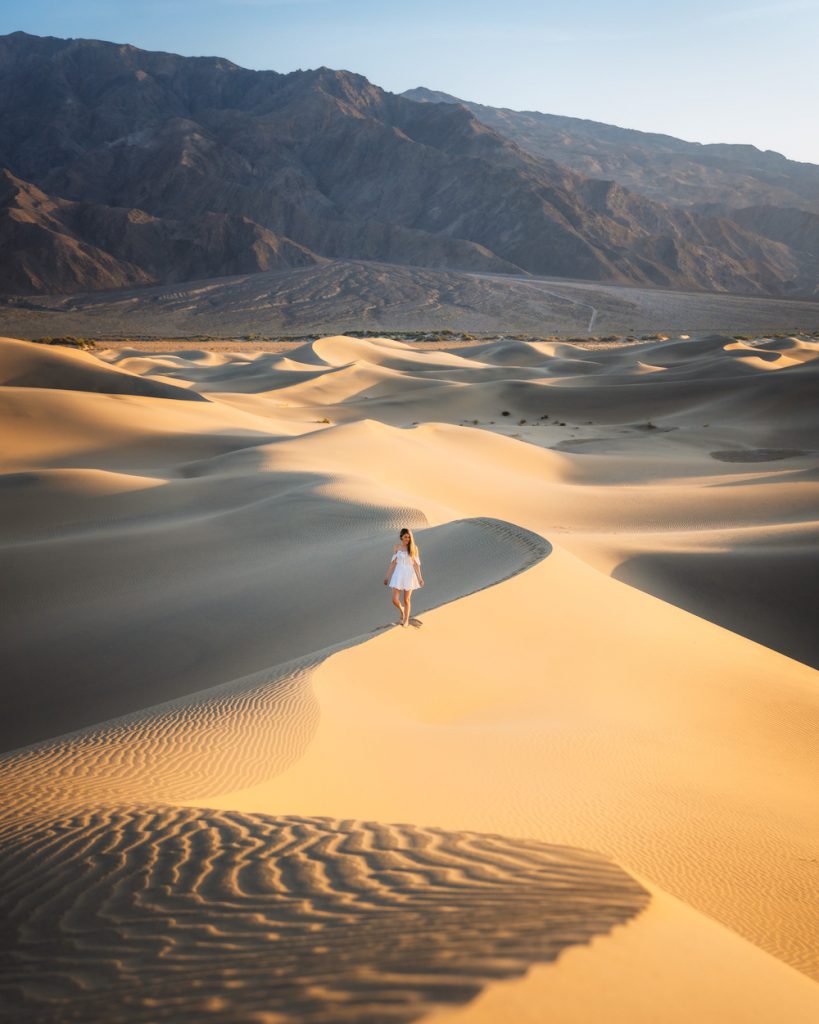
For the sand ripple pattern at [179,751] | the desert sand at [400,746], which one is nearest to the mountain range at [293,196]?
the desert sand at [400,746]

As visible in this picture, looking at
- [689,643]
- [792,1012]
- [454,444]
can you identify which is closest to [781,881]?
[792,1012]

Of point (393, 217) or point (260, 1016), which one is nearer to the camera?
point (260, 1016)

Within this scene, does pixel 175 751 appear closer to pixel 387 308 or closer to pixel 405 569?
pixel 405 569

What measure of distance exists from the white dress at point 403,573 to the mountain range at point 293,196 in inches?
3811

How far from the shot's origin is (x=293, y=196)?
413 feet

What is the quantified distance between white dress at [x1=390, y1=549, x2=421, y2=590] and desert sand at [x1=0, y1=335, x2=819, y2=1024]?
1.41 ft

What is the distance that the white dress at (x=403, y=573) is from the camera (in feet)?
25.9

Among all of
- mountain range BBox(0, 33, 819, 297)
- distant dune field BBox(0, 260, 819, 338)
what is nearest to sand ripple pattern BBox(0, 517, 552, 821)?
distant dune field BBox(0, 260, 819, 338)

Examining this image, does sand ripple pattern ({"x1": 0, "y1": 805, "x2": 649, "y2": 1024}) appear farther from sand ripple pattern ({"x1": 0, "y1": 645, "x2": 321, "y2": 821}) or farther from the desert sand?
sand ripple pattern ({"x1": 0, "y1": 645, "x2": 321, "y2": 821})

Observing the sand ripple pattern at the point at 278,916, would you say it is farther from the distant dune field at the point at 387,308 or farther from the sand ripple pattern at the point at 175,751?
the distant dune field at the point at 387,308

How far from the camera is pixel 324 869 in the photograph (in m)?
3.26

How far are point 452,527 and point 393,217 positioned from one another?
120115 mm

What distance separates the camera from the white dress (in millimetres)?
7895

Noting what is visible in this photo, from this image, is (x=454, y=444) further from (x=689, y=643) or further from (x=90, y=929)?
(x=90, y=929)
